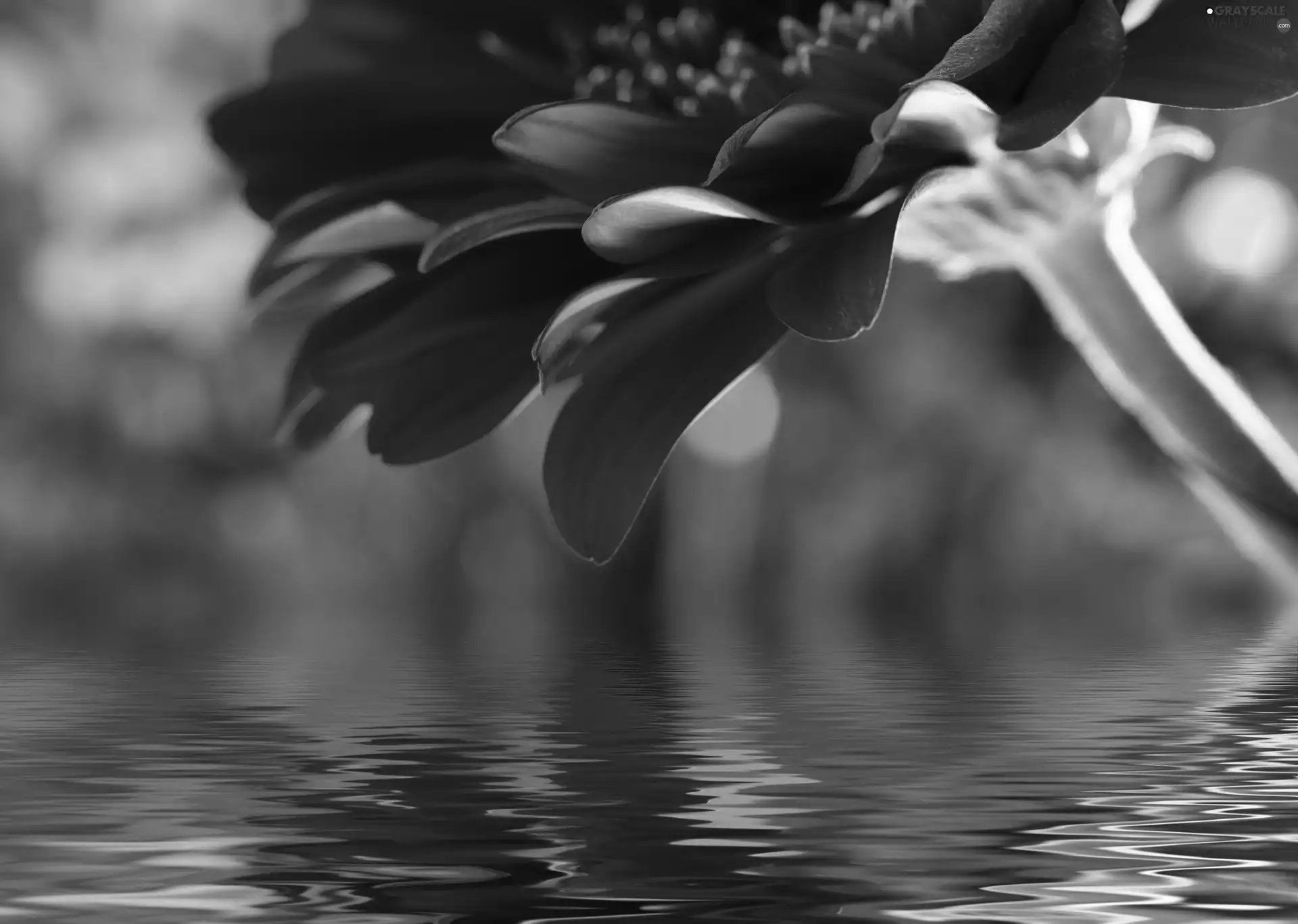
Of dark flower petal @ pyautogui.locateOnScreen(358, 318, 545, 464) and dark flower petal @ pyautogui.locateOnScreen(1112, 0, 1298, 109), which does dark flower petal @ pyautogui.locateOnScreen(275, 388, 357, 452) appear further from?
dark flower petal @ pyautogui.locateOnScreen(1112, 0, 1298, 109)

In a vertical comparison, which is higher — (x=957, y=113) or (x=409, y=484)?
(x=409, y=484)

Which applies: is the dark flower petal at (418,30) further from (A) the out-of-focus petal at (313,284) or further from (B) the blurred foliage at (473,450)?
(B) the blurred foliage at (473,450)

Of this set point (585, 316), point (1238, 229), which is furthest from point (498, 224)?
point (1238, 229)

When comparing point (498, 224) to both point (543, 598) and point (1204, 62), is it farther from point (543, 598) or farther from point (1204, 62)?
point (543, 598)

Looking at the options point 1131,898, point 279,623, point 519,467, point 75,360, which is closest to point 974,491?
point 519,467

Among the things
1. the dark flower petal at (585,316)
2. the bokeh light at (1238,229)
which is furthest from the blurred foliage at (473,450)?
the dark flower petal at (585,316)

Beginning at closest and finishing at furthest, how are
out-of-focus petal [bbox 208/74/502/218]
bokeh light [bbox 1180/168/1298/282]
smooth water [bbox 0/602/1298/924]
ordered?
smooth water [bbox 0/602/1298/924] < out-of-focus petal [bbox 208/74/502/218] < bokeh light [bbox 1180/168/1298/282]

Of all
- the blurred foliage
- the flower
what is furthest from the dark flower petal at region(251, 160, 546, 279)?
the blurred foliage

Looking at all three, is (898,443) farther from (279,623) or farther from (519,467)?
(279,623)
